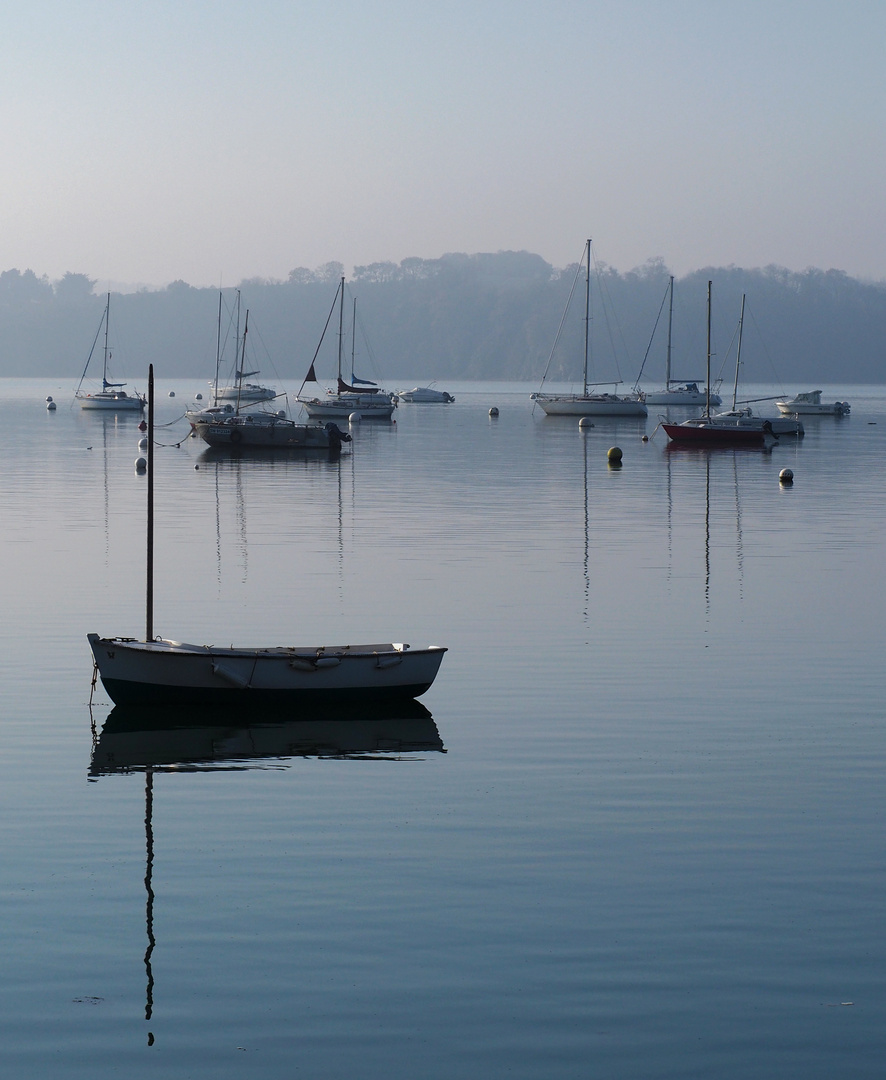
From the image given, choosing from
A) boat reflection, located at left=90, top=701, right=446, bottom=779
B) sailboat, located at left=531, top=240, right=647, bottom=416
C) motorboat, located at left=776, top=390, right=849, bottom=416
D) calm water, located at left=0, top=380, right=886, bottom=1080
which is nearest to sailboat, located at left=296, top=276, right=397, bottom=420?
sailboat, located at left=531, top=240, right=647, bottom=416

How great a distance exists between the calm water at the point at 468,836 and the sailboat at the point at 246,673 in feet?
1.60

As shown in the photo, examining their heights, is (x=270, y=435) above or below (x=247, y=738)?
above

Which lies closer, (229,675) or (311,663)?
(229,675)

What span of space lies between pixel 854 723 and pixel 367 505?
1553 inches

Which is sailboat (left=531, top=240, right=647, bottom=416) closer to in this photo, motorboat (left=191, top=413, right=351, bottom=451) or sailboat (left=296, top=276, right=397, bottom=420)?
sailboat (left=296, top=276, right=397, bottom=420)

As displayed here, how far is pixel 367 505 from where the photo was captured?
61.0 metres

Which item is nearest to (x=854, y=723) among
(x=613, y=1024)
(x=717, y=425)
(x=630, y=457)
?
(x=613, y=1024)

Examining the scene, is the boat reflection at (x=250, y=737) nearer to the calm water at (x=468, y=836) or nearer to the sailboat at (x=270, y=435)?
the calm water at (x=468, y=836)

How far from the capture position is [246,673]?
74.2 ft

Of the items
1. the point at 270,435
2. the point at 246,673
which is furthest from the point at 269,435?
the point at 246,673

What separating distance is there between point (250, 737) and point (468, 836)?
19.5 feet

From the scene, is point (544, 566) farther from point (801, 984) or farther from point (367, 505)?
point (801, 984)

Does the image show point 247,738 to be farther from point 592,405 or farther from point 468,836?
point 592,405

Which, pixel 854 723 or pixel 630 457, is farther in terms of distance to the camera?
pixel 630 457
